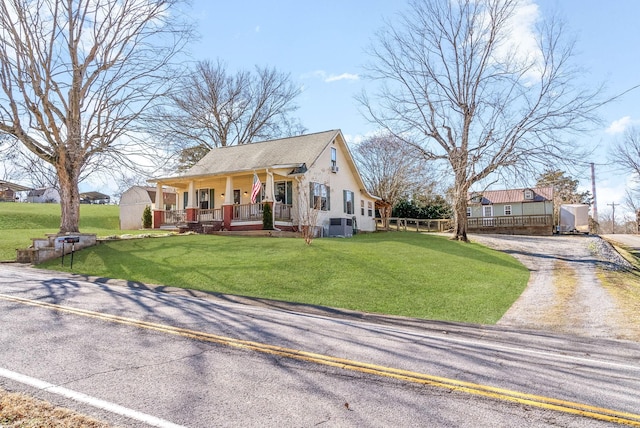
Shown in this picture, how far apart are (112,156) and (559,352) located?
1806cm

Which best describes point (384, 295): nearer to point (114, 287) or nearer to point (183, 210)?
point (114, 287)

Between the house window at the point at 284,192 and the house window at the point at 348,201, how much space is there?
473cm

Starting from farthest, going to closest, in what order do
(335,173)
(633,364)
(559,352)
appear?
(335,173) < (559,352) < (633,364)

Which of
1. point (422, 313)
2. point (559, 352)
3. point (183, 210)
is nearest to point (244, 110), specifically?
point (183, 210)

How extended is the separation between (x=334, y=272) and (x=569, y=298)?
6425 millimetres

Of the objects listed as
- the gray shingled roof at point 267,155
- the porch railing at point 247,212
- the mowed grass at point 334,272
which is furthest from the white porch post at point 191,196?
the mowed grass at point 334,272

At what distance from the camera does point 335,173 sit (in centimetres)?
2727

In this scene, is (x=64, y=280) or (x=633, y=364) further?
(x=64, y=280)

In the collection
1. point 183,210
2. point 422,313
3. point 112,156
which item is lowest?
point 422,313

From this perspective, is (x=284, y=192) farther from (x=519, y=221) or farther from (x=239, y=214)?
(x=519, y=221)

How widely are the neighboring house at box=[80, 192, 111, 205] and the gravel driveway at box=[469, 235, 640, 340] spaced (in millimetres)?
62751

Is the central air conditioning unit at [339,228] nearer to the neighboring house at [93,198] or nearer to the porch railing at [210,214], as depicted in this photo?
the porch railing at [210,214]

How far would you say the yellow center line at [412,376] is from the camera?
3828mm

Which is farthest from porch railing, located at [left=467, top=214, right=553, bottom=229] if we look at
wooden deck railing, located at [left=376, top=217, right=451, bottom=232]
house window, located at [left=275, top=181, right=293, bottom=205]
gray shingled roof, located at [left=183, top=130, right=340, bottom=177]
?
house window, located at [left=275, top=181, right=293, bottom=205]
